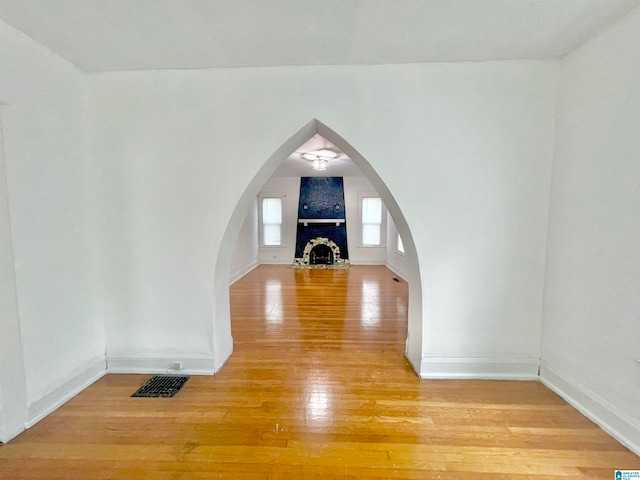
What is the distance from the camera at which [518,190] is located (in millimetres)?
2115

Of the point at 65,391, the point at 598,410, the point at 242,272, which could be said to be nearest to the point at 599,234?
the point at 598,410

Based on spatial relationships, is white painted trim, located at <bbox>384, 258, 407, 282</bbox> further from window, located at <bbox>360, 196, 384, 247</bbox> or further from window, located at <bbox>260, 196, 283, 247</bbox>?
window, located at <bbox>260, 196, 283, 247</bbox>

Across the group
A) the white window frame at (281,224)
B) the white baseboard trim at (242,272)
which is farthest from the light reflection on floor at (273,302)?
the white window frame at (281,224)

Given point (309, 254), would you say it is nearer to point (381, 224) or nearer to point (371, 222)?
point (371, 222)

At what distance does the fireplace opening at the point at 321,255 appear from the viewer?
784 centimetres

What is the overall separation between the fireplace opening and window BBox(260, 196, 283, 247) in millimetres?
1073

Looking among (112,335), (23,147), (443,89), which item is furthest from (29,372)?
(443,89)

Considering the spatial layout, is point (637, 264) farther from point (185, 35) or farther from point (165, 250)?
point (165, 250)

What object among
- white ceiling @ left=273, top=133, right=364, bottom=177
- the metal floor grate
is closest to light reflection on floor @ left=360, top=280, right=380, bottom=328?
the metal floor grate

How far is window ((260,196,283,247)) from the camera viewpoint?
809 centimetres

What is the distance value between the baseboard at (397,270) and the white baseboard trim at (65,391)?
17.1 feet

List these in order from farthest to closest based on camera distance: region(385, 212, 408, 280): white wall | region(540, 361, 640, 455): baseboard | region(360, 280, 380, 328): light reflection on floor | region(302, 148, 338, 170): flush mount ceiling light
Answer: region(385, 212, 408, 280): white wall
region(302, 148, 338, 170): flush mount ceiling light
region(360, 280, 380, 328): light reflection on floor
region(540, 361, 640, 455): baseboard

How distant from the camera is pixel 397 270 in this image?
21.8 ft

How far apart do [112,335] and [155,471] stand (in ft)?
4.55
